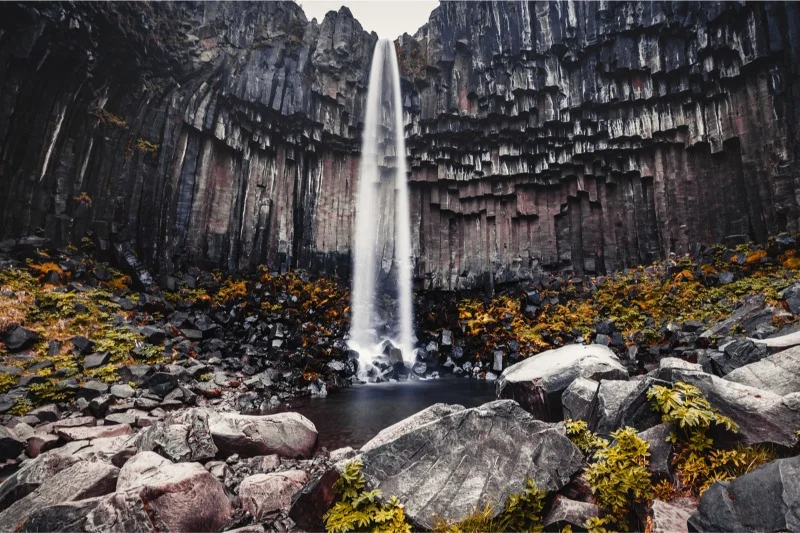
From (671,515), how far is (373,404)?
10.4m

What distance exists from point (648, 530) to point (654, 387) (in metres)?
1.80

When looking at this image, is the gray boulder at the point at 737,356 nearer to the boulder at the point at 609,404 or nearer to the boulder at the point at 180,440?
the boulder at the point at 609,404

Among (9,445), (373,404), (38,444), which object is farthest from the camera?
(373,404)

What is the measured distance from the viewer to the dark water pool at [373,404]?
958cm

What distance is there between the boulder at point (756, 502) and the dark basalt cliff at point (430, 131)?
70.2 ft

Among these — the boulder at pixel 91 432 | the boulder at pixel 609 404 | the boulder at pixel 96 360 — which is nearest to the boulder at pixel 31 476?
the boulder at pixel 91 432

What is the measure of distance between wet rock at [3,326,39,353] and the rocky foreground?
8 centimetres

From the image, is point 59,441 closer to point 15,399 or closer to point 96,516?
point 15,399

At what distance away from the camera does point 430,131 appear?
2664cm

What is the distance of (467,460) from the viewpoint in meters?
4.50

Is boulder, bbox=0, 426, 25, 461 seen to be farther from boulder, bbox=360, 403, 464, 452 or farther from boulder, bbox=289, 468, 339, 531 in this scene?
boulder, bbox=360, 403, 464, 452

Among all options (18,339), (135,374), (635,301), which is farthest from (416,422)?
(635,301)

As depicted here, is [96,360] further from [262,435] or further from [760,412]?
[760,412]

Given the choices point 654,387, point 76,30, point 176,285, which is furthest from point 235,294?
point 654,387
